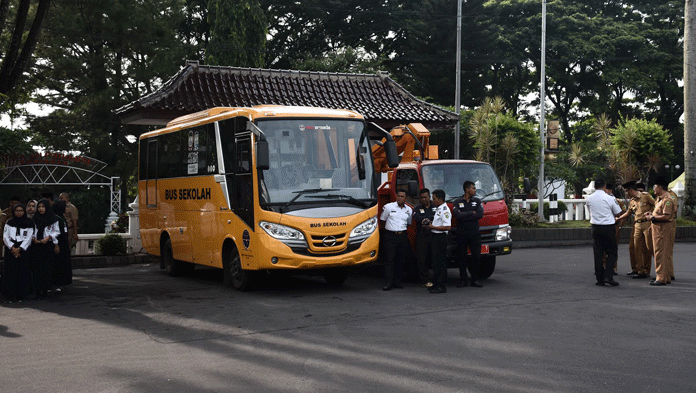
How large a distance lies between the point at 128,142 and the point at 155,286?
28755mm

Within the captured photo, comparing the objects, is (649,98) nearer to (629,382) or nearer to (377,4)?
(377,4)

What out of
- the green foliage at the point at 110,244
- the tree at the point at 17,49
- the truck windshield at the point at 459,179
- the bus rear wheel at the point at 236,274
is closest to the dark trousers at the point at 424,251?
the truck windshield at the point at 459,179

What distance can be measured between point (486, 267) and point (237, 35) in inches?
1051

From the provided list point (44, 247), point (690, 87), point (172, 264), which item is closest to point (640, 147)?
point (690, 87)

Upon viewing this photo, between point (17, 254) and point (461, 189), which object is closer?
point (17, 254)

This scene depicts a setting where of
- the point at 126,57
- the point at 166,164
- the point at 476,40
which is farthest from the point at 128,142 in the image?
the point at 166,164

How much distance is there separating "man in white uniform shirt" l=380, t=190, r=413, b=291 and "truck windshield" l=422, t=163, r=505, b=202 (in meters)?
1.21

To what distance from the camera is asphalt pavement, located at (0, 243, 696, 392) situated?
24.0 ft

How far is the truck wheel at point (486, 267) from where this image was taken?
1549 centimetres

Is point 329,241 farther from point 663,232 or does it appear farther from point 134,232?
point 134,232

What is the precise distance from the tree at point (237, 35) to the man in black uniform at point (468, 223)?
87.1 ft

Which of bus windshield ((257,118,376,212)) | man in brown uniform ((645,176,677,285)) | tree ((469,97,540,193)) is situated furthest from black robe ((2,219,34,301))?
tree ((469,97,540,193))

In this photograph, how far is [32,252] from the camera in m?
13.5

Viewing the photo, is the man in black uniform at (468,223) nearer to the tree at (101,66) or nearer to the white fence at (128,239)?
the white fence at (128,239)
